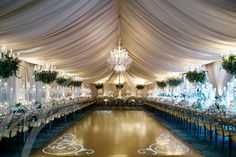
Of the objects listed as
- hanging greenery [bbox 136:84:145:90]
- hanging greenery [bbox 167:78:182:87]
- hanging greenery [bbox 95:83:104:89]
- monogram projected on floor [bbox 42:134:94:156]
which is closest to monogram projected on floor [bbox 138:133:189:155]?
monogram projected on floor [bbox 42:134:94:156]

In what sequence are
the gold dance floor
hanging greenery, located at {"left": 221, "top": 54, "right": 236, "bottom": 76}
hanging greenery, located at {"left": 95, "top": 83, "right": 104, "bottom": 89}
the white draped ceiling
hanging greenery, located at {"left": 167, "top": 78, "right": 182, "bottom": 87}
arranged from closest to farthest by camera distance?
1. the white draped ceiling
2. the gold dance floor
3. hanging greenery, located at {"left": 221, "top": 54, "right": 236, "bottom": 76}
4. hanging greenery, located at {"left": 167, "top": 78, "right": 182, "bottom": 87}
5. hanging greenery, located at {"left": 95, "top": 83, "right": 104, "bottom": 89}

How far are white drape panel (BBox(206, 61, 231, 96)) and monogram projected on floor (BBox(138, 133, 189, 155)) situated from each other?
4465 millimetres

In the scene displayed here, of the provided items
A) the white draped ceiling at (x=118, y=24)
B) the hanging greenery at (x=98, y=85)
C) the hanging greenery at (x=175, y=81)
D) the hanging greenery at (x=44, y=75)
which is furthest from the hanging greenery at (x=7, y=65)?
the hanging greenery at (x=98, y=85)

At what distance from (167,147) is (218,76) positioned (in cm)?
610

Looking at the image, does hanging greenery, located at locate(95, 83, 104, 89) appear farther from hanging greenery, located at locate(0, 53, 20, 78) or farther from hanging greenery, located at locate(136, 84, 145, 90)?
hanging greenery, located at locate(0, 53, 20, 78)

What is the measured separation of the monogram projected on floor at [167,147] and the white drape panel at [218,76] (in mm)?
4465

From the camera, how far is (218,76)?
11391 mm

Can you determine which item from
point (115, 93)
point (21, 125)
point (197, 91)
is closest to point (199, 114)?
point (21, 125)

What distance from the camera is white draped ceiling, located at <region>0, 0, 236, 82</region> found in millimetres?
5180

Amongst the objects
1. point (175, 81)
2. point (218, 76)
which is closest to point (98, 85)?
point (175, 81)

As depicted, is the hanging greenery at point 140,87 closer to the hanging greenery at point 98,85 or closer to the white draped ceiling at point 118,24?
the hanging greenery at point 98,85

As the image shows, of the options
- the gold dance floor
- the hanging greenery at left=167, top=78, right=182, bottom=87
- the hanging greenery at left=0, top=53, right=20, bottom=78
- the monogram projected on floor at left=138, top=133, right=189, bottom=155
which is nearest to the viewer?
the gold dance floor

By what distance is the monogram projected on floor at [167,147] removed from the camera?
19.6ft

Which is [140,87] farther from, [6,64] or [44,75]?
[6,64]
